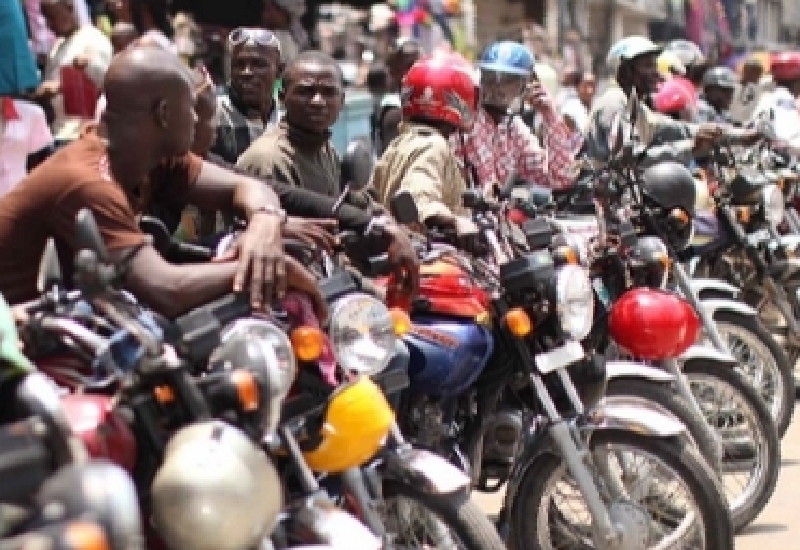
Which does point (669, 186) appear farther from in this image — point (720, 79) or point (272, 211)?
point (720, 79)

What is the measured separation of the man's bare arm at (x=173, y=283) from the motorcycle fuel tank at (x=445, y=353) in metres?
1.18

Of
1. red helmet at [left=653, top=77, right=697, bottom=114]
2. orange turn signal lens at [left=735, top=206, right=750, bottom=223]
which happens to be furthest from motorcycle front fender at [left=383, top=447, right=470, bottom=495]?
red helmet at [left=653, top=77, right=697, bottom=114]

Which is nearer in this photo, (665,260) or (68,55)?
(665,260)

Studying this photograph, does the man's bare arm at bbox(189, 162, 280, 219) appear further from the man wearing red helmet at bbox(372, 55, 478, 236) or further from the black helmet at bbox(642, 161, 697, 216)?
the black helmet at bbox(642, 161, 697, 216)

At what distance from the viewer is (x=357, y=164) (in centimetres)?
414

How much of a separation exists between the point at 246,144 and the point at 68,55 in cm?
276

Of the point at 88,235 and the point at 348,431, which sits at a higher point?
the point at 88,235

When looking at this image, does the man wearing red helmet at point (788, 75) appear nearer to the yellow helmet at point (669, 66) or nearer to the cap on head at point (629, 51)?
the yellow helmet at point (669, 66)

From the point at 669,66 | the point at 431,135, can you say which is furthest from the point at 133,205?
the point at 669,66

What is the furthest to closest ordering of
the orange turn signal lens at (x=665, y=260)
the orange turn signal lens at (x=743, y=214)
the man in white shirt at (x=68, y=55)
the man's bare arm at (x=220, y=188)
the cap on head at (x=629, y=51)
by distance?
1. the man in white shirt at (x=68, y=55)
2. the cap on head at (x=629, y=51)
3. the orange turn signal lens at (x=743, y=214)
4. the orange turn signal lens at (x=665, y=260)
5. the man's bare arm at (x=220, y=188)

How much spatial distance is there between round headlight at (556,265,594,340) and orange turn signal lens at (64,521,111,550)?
231 centimetres

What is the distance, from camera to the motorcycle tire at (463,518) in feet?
11.9

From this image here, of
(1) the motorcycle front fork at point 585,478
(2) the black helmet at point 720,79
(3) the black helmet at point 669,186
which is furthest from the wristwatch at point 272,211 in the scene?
(2) the black helmet at point 720,79

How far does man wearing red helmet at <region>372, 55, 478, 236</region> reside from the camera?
5031 mm
